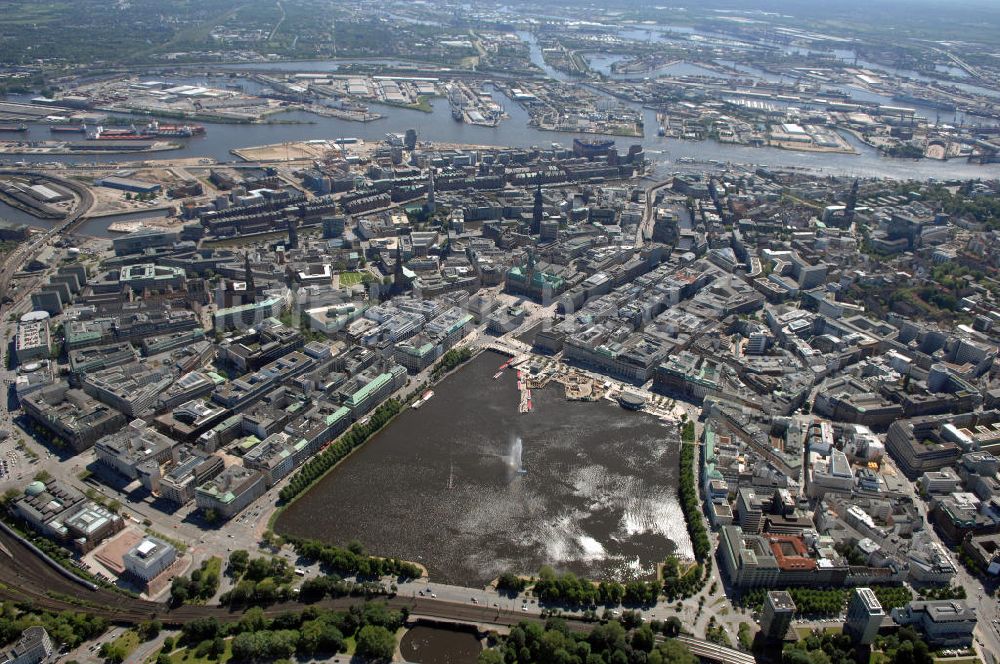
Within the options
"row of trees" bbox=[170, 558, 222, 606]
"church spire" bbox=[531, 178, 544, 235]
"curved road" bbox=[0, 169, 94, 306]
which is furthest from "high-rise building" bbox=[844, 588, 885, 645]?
"curved road" bbox=[0, 169, 94, 306]

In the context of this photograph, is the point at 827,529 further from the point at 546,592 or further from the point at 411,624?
the point at 411,624

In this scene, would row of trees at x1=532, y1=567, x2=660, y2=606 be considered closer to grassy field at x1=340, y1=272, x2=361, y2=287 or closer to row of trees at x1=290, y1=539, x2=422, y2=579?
row of trees at x1=290, y1=539, x2=422, y2=579

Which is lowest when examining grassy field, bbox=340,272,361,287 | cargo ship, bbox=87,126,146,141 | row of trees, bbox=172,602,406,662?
row of trees, bbox=172,602,406,662

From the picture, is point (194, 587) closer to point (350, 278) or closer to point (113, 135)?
point (350, 278)

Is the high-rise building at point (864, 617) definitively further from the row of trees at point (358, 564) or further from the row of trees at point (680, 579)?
the row of trees at point (358, 564)

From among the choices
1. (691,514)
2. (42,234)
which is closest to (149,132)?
(42,234)
